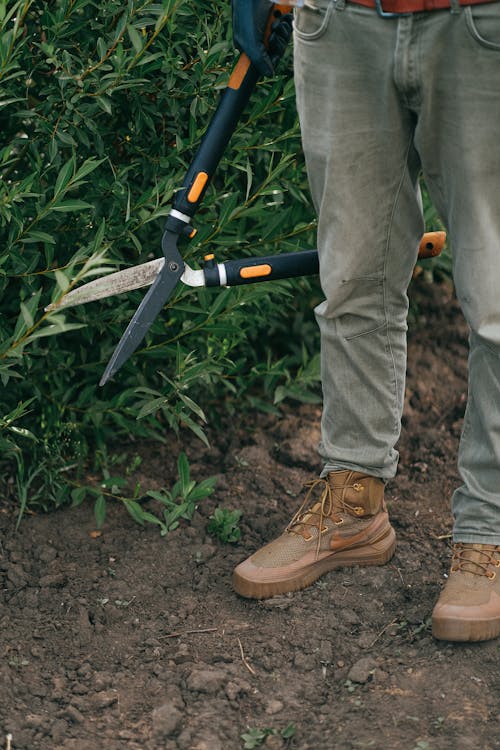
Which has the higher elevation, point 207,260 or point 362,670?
point 207,260

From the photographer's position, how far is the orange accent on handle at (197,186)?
2.42 m

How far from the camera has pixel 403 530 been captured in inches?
119

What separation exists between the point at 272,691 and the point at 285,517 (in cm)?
76

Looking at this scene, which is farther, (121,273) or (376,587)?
(376,587)

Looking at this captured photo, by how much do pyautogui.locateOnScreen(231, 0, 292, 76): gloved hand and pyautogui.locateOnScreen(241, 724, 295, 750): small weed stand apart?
1.55 meters

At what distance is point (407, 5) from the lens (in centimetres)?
203

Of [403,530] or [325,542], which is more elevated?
[325,542]

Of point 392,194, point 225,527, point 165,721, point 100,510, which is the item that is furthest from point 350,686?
point 392,194

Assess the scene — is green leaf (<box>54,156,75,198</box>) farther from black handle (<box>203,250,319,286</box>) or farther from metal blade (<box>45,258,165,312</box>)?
black handle (<box>203,250,319,286</box>)

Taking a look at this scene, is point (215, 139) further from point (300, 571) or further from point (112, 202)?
point (300, 571)

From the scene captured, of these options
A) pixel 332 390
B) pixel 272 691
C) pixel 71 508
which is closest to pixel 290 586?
pixel 272 691

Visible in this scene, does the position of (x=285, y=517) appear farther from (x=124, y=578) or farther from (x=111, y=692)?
(x=111, y=692)

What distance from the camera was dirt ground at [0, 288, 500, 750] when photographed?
2221mm

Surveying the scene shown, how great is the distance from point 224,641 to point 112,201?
1244mm
